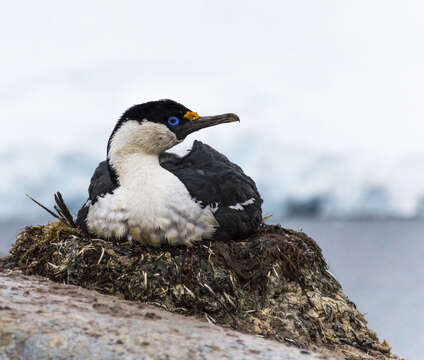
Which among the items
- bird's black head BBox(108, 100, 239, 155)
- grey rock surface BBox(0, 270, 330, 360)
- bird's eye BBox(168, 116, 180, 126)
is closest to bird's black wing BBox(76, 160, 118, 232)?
bird's black head BBox(108, 100, 239, 155)

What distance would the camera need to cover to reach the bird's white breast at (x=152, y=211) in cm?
474

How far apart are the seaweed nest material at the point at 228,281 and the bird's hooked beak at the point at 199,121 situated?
114cm

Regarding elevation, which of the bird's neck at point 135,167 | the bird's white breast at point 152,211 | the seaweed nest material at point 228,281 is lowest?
the seaweed nest material at point 228,281

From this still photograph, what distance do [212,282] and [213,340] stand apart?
3.19ft

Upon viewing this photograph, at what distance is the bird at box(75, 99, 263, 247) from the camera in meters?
4.77

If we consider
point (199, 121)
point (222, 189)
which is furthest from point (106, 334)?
point (199, 121)

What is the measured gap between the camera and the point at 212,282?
4617mm

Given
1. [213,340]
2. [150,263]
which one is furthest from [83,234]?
[213,340]

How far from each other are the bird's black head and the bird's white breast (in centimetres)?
21

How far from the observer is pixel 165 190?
4824 mm

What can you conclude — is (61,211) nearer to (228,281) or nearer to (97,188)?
(97,188)

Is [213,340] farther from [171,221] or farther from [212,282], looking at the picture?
[171,221]

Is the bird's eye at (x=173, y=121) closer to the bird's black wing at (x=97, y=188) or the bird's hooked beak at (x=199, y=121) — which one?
the bird's hooked beak at (x=199, y=121)

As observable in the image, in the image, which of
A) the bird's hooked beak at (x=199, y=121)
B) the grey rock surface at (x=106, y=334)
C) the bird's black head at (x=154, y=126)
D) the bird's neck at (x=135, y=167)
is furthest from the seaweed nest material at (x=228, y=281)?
the bird's hooked beak at (x=199, y=121)
